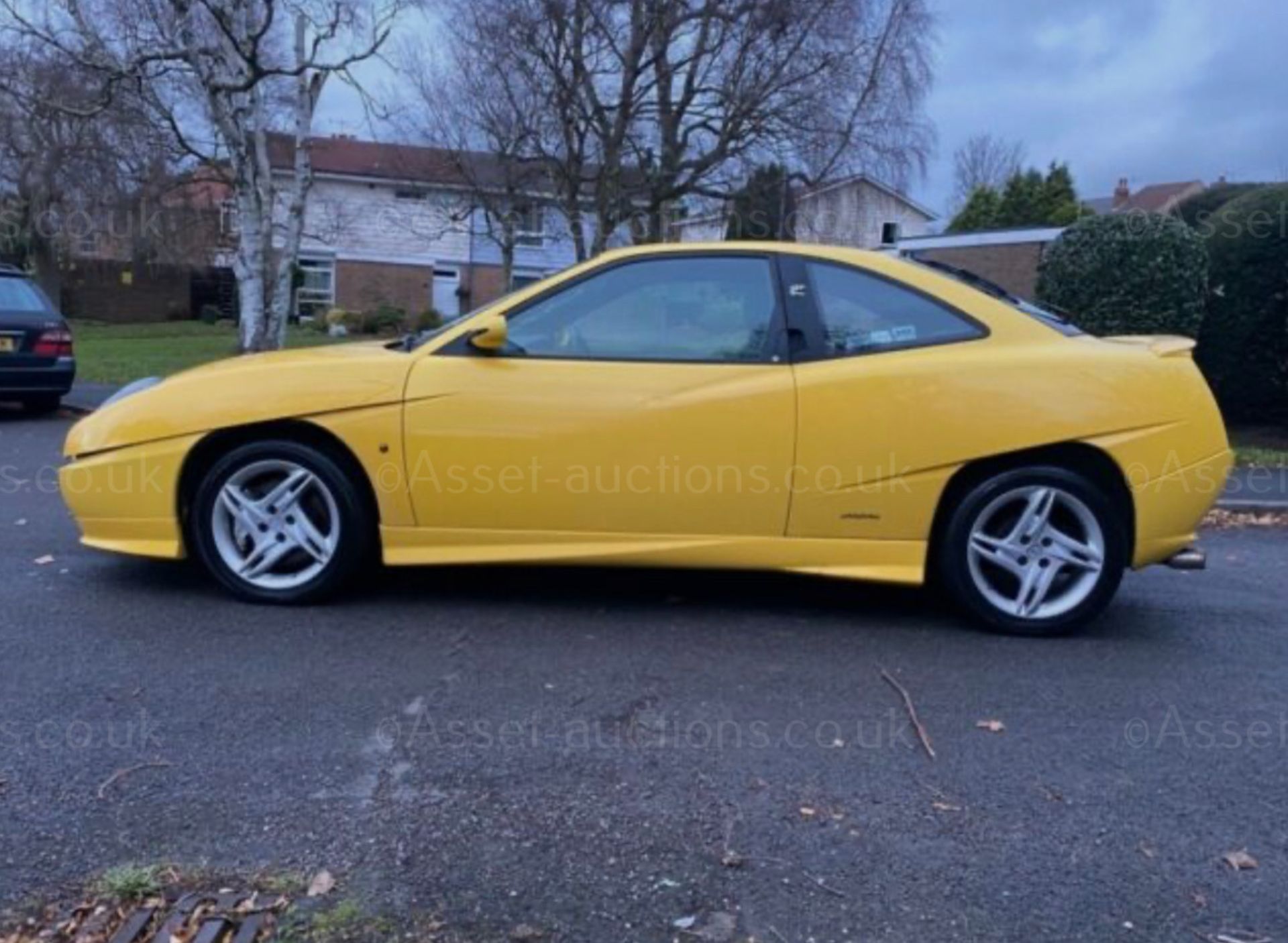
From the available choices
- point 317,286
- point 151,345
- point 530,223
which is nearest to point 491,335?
point 151,345

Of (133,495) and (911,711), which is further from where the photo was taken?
(133,495)

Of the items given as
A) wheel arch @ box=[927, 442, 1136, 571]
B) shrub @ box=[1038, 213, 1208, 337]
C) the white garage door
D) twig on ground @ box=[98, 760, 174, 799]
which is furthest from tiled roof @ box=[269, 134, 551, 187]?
twig on ground @ box=[98, 760, 174, 799]

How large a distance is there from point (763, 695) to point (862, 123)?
18.8 metres

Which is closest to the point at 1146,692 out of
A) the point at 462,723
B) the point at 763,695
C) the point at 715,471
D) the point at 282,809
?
the point at 763,695

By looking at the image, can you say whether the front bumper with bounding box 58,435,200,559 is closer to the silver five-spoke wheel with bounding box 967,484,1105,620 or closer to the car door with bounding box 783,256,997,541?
the car door with bounding box 783,256,997,541

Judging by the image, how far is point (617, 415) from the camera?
14.0ft

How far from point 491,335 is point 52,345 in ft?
27.6

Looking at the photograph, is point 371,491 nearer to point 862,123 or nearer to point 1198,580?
point 1198,580

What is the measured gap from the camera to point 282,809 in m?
2.79

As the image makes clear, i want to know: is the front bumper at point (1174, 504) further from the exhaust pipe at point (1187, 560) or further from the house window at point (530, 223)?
the house window at point (530, 223)

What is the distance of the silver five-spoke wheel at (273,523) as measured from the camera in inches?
175

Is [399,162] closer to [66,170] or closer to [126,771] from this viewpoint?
[66,170]

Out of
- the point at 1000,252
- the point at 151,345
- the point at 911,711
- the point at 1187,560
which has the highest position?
the point at 1000,252

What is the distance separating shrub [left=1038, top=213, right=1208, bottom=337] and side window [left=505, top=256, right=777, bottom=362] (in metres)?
7.54
